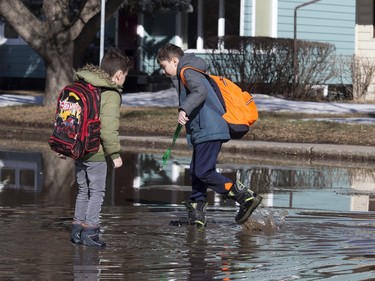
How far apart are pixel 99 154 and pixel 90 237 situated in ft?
2.07

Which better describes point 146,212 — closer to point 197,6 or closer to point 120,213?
A: point 120,213

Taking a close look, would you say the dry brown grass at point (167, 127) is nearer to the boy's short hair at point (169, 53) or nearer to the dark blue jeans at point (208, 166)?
the dark blue jeans at point (208, 166)

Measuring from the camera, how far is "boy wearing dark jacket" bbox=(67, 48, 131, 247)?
27.6 feet

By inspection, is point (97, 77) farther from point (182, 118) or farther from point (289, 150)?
point (289, 150)

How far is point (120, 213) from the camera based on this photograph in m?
10.4

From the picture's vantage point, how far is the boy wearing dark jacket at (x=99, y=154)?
8406 mm

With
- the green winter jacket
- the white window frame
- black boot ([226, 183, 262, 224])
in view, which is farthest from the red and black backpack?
the white window frame

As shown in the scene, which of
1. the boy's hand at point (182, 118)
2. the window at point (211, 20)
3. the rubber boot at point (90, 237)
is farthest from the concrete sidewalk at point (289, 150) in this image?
the window at point (211, 20)

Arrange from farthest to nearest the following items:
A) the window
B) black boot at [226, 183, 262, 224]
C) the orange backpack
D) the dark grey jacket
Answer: the window → black boot at [226, 183, 262, 224] → the orange backpack → the dark grey jacket

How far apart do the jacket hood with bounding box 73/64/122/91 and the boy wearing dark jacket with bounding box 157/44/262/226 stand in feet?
2.63

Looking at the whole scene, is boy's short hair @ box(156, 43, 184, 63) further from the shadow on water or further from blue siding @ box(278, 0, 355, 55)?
blue siding @ box(278, 0, 355, 55)

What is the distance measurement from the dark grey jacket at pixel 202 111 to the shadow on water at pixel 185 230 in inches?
30.8

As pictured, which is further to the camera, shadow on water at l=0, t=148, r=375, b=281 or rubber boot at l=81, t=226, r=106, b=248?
rubber boot at l=81, t=226, r=106, b=248

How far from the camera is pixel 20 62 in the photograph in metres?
33.2
